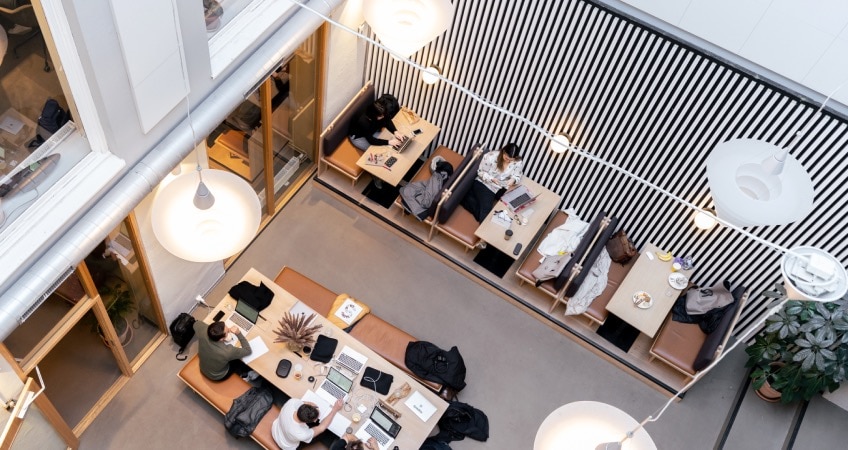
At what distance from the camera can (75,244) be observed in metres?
5.75

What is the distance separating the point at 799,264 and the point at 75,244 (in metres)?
4.88

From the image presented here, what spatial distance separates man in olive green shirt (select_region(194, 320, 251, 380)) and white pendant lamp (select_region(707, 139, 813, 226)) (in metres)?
5.24

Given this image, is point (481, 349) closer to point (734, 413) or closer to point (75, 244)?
point (734, 413)

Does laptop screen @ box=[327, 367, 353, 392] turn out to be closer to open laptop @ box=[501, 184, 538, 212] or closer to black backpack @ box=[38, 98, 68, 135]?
open laptop @ box=[501, 184, 538, 212]

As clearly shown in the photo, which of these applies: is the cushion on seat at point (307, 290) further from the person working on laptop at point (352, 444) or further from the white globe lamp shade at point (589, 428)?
the white globe lamp shade at point (589, 428)

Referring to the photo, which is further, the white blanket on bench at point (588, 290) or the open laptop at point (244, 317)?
the white blanket on bench at point (588, 290)

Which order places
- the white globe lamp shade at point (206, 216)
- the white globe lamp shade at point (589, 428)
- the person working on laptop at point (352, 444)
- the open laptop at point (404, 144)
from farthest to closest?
the open laptop at point (404, 144)
the person working on laptop at point (352, 444)
the white globe lamp shade at point (206, 216)
the white globe lamp shade at point (589, 428)

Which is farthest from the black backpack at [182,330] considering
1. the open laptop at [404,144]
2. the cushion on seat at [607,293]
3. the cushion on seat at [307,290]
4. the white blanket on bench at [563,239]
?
the cushion on seat at [607,293]

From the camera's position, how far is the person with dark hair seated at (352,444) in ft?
24.8

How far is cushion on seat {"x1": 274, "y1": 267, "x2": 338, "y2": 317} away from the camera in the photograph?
348 inches

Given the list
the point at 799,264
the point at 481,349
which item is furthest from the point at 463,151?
the point at 799,264

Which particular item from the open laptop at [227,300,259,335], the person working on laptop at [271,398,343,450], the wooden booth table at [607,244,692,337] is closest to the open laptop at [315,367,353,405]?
the person working on laptop at [271,398,343,450]

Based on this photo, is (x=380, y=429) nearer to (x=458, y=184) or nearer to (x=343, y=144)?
(x=458, y=184)

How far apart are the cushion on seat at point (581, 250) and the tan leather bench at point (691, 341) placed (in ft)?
4.27
